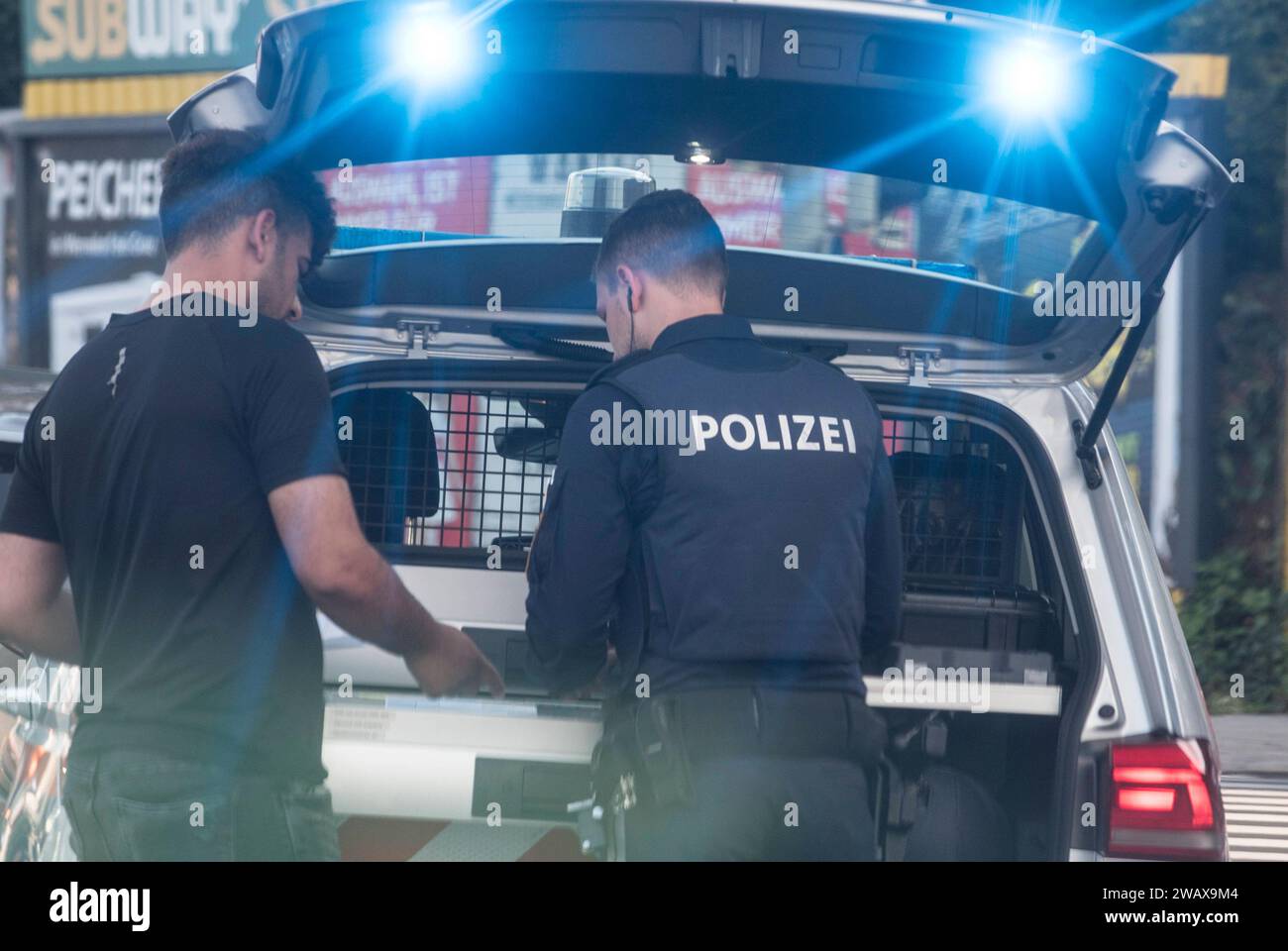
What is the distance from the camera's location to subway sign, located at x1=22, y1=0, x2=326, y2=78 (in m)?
14.1

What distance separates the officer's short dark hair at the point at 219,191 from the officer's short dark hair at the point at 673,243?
1.84 ft

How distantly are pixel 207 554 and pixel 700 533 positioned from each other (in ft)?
2.59

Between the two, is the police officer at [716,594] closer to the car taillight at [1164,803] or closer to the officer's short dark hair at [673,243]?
the officer's short dark hair at [673,243]

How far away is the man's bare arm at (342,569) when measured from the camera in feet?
8.68

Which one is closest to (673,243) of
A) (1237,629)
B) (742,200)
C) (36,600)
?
(36,600)

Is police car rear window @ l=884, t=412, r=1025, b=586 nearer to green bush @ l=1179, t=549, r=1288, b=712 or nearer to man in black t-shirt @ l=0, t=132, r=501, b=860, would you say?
man in black t-shirt @ l=0, t=132, r=501, b=860

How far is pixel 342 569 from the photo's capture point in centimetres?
→ 265

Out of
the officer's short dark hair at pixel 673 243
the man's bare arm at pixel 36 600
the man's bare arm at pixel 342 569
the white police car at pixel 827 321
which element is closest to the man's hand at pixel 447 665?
the man's bare arm at pixel 342 569

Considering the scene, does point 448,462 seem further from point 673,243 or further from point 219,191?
point 219,191

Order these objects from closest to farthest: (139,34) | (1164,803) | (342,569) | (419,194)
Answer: (342,569)
(1164,803)
(419,194)
(139,34)

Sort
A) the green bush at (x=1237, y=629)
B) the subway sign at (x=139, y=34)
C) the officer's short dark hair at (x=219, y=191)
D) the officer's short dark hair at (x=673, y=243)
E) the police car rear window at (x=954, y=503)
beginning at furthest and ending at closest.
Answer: the subway sign at (x=139, y=34), the green bush at (x=1237, y=629), the police car rear window at (x=954, y=503), the officer's short dark hair at (x=673, y=243), the officer's short dark hair at (x=219, y=191)
